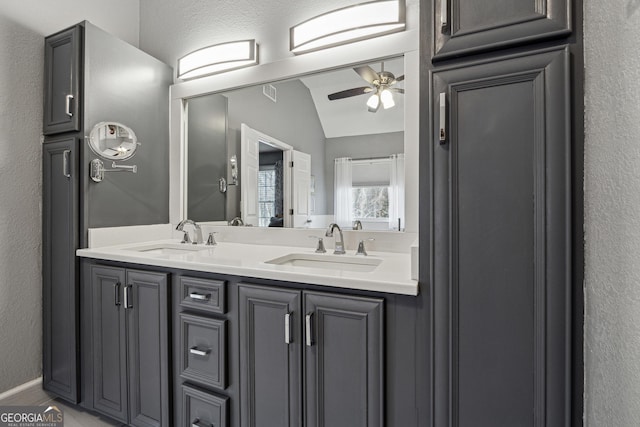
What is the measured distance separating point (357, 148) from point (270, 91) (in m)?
0.66

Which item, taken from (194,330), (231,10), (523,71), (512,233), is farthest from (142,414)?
(231,10)

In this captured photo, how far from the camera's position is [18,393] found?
169 cm

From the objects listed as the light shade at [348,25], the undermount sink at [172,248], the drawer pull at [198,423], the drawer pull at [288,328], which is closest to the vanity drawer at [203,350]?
the drawer pull at [198,423]

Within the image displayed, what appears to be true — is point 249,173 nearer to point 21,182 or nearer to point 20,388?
point 21,182

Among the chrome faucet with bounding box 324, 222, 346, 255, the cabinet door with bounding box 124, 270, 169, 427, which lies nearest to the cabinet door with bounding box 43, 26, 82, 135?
the cabinet door with bounding box 124, 270, 169, 427

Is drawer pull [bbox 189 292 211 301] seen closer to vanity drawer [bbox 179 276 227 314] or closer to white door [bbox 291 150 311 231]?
vanity drawer [bbox 179 276 227 314]

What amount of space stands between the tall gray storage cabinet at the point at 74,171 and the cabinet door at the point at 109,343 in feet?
0.45

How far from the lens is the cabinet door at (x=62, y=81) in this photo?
1.65 m

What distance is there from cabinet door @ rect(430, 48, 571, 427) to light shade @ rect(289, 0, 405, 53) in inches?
31.3

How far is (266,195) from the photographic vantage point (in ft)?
6.27

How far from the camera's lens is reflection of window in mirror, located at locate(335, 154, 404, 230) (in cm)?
157

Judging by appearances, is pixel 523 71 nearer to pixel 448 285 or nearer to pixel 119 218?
pixel 448 285

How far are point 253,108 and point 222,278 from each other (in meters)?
1.14

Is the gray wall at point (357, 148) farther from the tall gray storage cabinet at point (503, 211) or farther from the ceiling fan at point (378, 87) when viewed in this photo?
the tall gray storage cabinet at point (503, 211)
